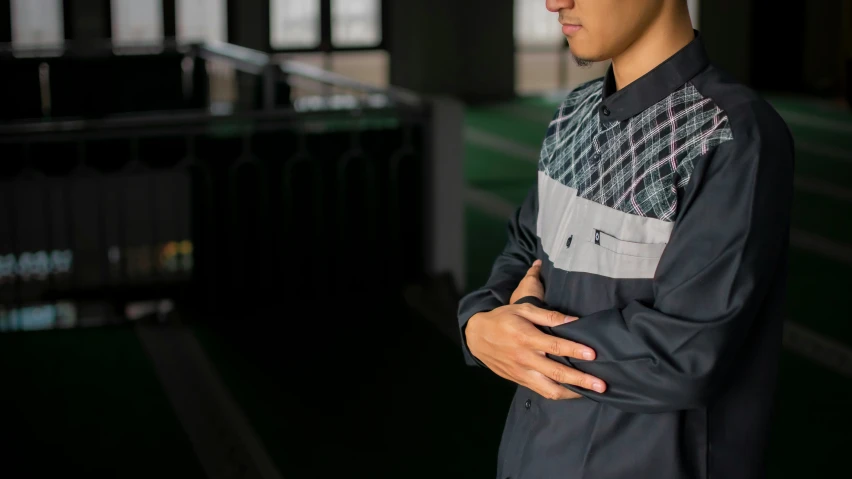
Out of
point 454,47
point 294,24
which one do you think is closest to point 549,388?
point 294,24

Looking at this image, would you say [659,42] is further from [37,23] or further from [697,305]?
[37,23]

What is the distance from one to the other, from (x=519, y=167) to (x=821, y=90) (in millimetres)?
6443

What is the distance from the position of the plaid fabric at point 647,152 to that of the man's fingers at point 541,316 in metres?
0.15

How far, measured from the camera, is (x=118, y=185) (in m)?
5.54

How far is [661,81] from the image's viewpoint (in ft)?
4.37

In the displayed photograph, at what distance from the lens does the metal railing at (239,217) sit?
208 inches

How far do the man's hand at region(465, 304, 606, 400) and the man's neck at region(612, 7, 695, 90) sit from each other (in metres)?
0.34

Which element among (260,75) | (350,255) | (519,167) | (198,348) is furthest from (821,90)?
(198,348)

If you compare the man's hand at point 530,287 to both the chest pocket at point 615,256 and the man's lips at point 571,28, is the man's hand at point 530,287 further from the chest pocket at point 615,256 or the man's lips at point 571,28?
the man's lips at point 571,28

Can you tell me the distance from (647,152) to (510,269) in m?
0.38

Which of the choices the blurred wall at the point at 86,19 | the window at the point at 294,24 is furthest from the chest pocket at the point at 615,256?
the window at the point at 294,24

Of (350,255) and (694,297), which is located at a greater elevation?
(694,297)

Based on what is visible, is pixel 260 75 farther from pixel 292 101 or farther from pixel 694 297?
pixel 694 297

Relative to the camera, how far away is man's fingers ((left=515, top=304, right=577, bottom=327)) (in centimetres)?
136
